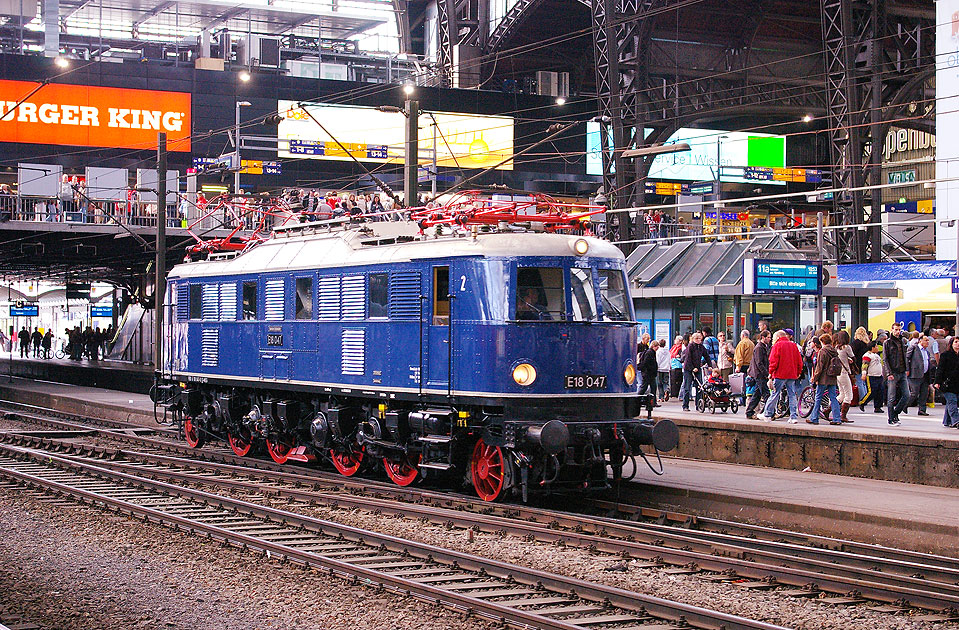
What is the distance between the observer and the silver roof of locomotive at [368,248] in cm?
1438

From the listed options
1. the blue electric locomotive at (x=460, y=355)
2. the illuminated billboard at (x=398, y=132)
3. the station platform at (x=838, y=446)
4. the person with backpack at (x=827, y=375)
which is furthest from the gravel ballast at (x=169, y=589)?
the illuminated billboard at (x=398, y=132)

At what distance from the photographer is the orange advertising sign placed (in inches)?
2211

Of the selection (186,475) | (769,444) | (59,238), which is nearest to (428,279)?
(186,475)

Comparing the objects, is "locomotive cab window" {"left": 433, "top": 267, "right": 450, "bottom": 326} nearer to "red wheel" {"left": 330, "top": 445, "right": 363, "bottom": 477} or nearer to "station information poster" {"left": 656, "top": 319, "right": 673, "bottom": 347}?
"red wheel" {"left": 330, "top": 445, "right": 363, "bottom": 477}

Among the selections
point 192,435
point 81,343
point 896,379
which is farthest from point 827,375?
point 81,343

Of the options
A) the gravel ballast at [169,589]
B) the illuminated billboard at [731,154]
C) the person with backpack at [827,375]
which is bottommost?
the gravel ballast at [169,589]

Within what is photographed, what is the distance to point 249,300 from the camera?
62.4ft

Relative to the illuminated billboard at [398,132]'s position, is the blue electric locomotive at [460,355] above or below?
below

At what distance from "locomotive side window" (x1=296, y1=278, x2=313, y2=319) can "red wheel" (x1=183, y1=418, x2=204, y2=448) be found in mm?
4931

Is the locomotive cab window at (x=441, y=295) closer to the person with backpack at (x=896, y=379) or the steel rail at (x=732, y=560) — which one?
the steel rail at (x=732, y=560)

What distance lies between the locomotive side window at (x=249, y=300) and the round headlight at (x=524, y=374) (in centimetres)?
636

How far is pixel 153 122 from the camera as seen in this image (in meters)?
58.2

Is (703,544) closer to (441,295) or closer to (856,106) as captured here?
(441,295)

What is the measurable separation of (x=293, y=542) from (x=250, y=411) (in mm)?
7405
